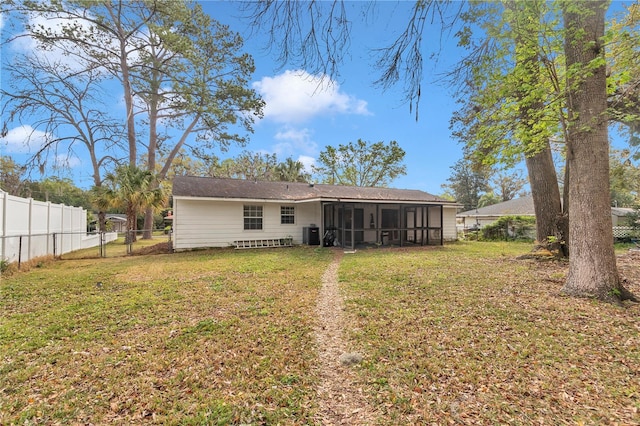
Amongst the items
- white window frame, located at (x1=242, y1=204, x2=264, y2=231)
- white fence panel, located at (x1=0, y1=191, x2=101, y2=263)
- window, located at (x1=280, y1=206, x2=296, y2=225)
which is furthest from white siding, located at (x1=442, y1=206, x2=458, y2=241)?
white fence panel, located at (x1=0, y1=191, x2=101, y2=263)

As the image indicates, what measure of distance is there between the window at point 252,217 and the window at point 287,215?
1149mm

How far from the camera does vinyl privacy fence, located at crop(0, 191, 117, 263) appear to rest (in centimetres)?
761

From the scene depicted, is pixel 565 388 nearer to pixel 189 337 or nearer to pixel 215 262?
pixel 189 337

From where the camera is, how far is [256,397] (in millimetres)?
2555

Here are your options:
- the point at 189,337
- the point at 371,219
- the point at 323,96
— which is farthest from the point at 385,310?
the point at 371,219

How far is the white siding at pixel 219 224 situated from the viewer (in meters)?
12.3

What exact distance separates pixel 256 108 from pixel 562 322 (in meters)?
20.0

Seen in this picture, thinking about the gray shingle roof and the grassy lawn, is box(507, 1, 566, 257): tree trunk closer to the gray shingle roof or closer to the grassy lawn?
the grassy lawn

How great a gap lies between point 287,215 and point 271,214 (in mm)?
901

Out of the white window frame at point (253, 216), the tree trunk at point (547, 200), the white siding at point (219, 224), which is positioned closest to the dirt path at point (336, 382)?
the tree trunk at point (547, 200)

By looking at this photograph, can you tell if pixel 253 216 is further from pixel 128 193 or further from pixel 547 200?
pixel 547 200

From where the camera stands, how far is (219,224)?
42.9 ft

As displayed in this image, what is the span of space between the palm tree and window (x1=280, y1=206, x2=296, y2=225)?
240 inches

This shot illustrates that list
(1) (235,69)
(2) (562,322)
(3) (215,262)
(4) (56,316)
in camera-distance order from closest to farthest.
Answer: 1. (2) (562,322)
2. (4) (56,316)
3. (3) (215,262)
4. (1) (235,69)
